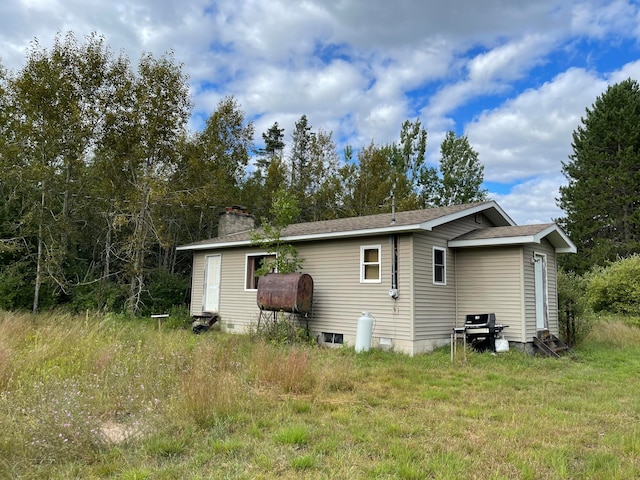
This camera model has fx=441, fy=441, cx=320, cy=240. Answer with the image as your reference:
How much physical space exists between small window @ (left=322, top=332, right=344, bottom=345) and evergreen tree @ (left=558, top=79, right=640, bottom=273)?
19354 millimetres

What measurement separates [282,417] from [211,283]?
1057 centimetres

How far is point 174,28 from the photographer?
10.9 m

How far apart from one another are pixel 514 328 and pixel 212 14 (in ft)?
33.7

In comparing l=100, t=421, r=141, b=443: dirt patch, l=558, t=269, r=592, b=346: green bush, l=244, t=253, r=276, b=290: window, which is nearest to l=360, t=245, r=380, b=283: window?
l=244, t=253, r=276, b=290: window

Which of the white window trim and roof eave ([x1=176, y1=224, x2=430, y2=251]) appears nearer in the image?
roof eave ([x1=176, y1=224, x2=430, y2=251])

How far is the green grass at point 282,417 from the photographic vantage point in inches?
135

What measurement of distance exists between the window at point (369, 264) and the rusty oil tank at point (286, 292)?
4.50 ft

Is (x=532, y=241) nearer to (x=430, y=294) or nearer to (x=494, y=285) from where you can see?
(x=494, y=285)

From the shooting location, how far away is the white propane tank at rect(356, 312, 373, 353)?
9.62 m

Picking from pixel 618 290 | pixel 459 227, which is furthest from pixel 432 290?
pixel 618 290

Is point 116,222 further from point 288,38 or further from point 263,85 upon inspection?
point 288,38

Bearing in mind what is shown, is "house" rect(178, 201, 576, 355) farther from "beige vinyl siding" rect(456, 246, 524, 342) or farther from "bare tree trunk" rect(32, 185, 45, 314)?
"bare tree trunk" rect(32, 185, 45, 314)

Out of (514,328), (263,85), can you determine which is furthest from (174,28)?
(514,328)

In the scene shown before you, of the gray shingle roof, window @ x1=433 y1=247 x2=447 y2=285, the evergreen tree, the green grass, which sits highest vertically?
the evergreen tree
